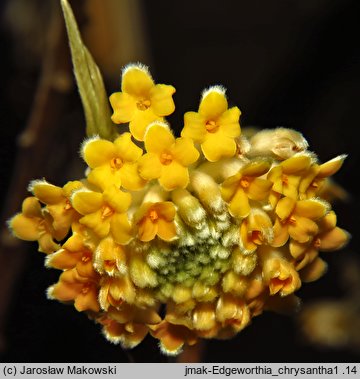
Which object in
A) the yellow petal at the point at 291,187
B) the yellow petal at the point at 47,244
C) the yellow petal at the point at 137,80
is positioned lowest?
the yellow petal at the point at 47,244

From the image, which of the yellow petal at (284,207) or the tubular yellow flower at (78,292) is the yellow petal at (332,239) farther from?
the tubular yellow flower at (78,292)

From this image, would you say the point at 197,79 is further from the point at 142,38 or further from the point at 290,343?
the point at 290,343

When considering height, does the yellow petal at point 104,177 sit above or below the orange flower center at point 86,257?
above

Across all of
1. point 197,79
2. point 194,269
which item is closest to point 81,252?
point 194,269

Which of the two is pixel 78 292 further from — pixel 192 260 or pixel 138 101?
pixel 138 101

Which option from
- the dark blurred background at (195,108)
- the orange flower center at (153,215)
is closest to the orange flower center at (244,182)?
the orange flower center at (153,215)

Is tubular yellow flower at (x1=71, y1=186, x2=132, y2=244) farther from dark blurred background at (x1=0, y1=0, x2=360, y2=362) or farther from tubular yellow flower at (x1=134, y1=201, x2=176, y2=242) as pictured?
dark blurred background at (x1=0, y1=0, x2=360, y2=362)

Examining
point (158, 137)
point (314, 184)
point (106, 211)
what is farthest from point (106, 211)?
point (314, 184)

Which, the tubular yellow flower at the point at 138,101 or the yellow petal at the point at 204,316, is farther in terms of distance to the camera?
the yellow petal at the point at 204,316
